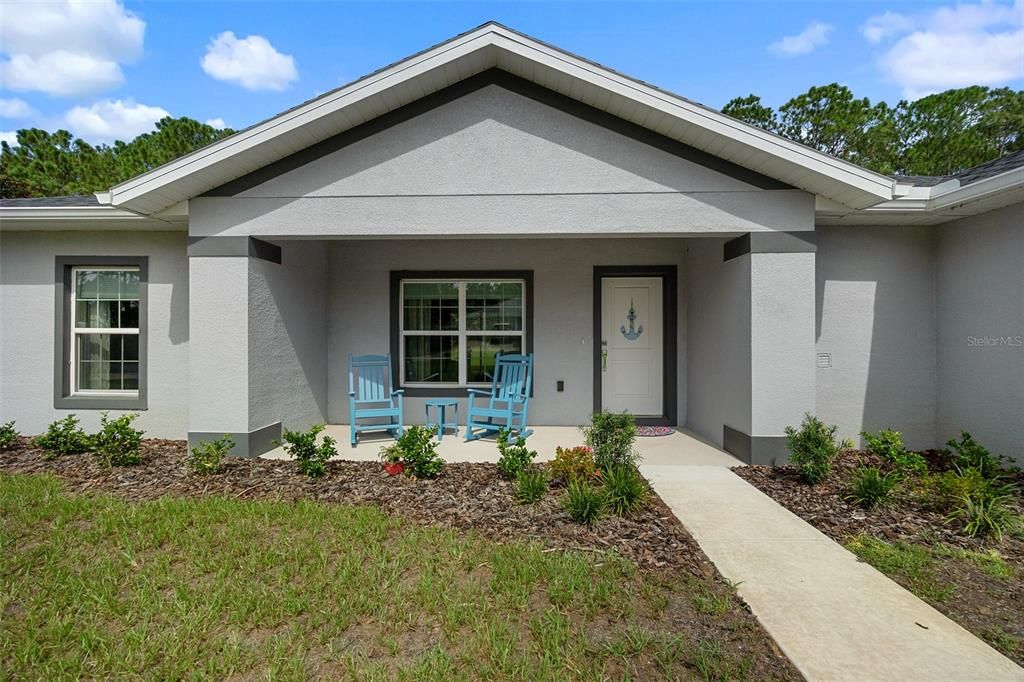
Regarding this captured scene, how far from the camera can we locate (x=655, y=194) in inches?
218

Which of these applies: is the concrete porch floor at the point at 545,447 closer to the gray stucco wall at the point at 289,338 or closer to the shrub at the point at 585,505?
the gray stucco wall at the point at 289,338

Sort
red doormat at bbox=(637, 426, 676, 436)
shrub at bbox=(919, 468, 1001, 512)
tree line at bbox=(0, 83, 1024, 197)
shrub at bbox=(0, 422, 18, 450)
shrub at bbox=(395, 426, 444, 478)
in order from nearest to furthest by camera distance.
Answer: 1. shrub at bbox=(919, 468, 1001, 512)
2. shrub at bbox=(395, 426, 444, 478)
3. shrub at bbox=(0, 422, 18, 450)
4. red doormat at bbox=(637, 426, 676, 436)
5. tree line at bbox=(0, 83, 1024, 197)

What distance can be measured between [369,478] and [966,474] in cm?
548

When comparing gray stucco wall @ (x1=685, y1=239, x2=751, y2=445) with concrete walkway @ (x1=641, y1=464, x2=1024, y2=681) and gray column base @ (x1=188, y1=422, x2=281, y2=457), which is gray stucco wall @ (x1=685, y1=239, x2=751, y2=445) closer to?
concrete walkway @ (x1=641, y1=464, x2=1024, y2=681)

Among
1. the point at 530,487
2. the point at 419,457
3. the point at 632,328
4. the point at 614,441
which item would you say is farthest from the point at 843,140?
the point at 419,457

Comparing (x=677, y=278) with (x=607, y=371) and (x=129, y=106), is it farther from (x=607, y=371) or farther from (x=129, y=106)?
(x=129, y=106)

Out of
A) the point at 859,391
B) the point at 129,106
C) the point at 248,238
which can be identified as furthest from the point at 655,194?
the point at 129,106

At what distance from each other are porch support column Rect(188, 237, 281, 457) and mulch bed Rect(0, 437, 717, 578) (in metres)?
0.44

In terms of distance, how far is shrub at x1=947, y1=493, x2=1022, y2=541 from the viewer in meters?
3.84

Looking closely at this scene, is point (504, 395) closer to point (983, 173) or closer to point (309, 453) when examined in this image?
point (309, 453)

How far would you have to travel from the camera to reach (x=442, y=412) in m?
7.04

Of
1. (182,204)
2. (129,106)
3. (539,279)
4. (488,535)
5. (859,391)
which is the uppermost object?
(129,106)

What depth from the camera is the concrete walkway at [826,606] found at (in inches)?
94.3

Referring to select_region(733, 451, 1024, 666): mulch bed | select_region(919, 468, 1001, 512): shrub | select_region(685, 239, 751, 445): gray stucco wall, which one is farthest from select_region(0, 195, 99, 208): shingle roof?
select_region(919, 468, 1001, 512): shrub
